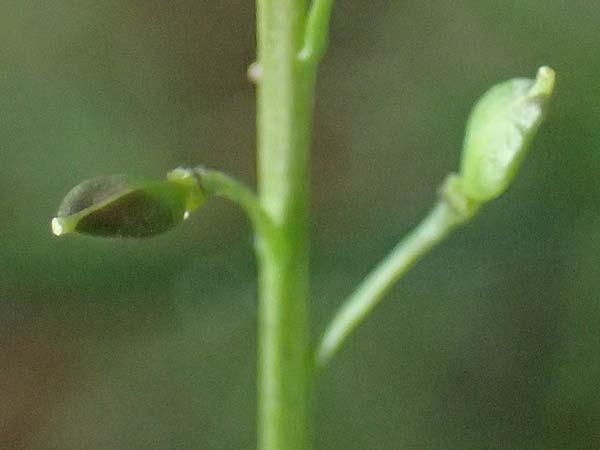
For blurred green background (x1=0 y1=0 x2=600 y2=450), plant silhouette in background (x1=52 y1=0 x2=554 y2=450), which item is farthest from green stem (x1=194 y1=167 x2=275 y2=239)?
blurred green background (x1=0 y1=0 x2=600 y2=450)

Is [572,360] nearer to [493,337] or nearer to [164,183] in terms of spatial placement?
[493,337]

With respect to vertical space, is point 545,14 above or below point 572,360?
above

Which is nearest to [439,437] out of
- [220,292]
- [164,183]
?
[220,292]

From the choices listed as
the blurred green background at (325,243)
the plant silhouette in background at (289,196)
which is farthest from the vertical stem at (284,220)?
the blurred green background at (325,243)

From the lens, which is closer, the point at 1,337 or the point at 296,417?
the point at 296,417

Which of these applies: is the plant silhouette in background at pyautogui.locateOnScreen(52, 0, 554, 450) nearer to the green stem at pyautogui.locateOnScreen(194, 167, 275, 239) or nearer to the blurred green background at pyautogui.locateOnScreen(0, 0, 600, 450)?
the green stem at pyautogui.locateOnScreen(194, 167, 275, 239)
